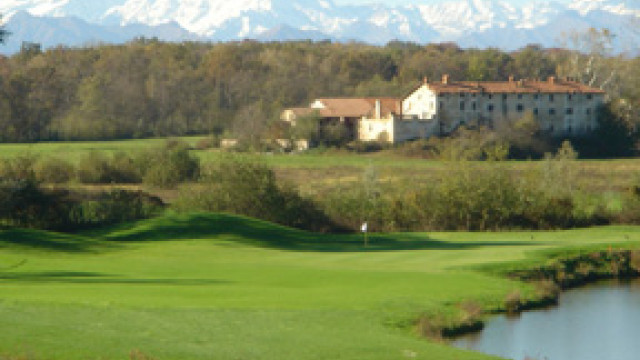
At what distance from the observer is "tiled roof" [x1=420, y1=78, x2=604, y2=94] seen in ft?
333

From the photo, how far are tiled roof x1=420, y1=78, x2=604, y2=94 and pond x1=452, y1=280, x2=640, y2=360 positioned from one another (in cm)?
7139

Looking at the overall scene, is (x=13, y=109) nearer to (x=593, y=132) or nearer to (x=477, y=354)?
(x=593, y=132)

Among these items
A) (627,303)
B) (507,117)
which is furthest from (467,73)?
(627,303)

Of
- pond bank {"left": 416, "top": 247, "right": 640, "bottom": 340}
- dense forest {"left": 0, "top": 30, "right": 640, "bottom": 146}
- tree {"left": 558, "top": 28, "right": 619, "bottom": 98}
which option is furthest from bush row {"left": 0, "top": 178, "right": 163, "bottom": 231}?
tree {"left": 558, "top": 28, "right": 619, "bottom": 98}

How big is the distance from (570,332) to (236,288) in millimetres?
8476

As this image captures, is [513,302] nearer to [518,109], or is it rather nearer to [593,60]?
[518,109]

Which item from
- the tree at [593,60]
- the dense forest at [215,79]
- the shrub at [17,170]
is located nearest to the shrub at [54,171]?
the shrub at [17,170]

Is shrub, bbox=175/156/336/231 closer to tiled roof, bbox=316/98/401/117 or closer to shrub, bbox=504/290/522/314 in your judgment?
shrub, bbox=504/290/522/314

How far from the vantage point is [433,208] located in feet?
150

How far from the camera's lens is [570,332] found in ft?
83.9

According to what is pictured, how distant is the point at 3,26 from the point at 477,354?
28473 mm

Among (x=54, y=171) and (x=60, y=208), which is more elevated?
(x=54, y=171)

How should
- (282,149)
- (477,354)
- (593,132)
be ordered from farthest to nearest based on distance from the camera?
1. (593,132)
2. (282,149)
3. (477,354)

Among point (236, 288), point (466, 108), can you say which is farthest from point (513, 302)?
point (466, 108)
